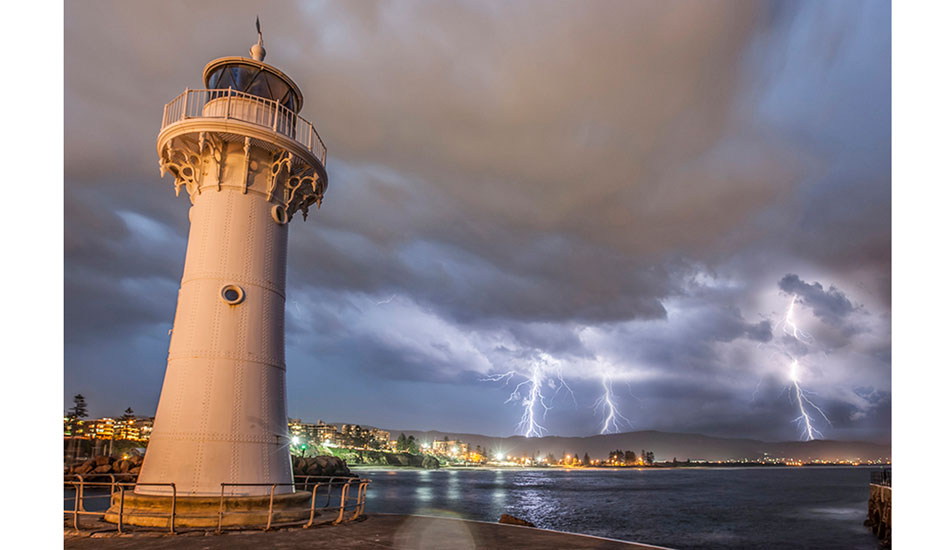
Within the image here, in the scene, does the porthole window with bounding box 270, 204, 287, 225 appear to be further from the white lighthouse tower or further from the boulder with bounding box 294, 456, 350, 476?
the boulder with bounding box 294, 456, 350, 476

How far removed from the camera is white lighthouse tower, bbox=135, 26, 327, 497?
37.6ft

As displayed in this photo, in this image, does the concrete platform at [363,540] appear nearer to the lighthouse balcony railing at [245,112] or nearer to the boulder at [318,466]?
the lighthouse balcony railing at [245,112]

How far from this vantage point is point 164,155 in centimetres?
1321

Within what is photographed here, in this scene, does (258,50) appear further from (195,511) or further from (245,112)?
(195,511)

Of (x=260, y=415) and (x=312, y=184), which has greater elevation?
(x=312, y=184)

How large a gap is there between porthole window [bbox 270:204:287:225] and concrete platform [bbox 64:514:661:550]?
22.1ft

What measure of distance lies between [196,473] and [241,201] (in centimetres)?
583

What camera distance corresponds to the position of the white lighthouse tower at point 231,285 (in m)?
11.5

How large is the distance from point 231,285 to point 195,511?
4.55 metres

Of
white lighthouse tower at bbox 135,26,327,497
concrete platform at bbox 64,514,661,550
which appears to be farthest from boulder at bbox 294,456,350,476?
concrete platform at bbox 64,514,661,550

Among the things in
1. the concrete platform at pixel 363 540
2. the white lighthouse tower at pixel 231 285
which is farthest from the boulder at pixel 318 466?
the concrete platform at pixel 363 540

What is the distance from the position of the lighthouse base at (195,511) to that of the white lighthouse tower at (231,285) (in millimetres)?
391
